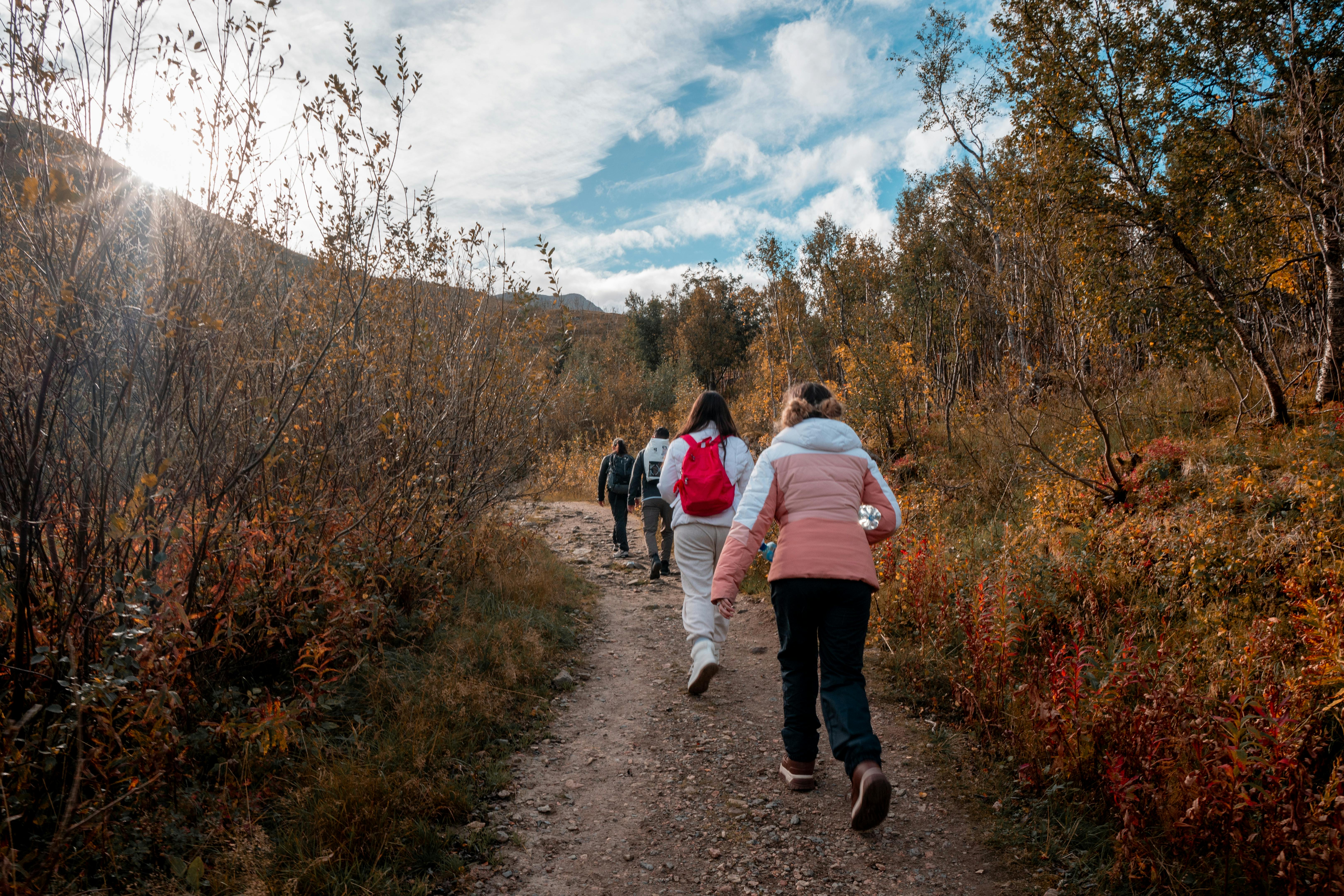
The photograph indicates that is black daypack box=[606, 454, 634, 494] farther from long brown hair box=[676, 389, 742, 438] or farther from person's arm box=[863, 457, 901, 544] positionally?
person's arm box=[863, 457, 901, 544]

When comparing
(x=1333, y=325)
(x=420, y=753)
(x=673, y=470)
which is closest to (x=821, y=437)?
(x=673, y=470)

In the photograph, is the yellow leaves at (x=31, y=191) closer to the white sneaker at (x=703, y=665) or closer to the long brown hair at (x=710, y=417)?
the long brown hair at (x=710, y=417)

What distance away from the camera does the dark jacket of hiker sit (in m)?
10.7

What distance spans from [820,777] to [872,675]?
1.73 meters

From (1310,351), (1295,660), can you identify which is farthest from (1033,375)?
(1295,660)

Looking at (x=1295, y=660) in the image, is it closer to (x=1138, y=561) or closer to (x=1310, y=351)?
(x=1138, y=561)

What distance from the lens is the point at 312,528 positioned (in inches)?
169

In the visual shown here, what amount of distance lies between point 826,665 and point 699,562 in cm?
204

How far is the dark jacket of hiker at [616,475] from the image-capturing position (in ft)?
35.0

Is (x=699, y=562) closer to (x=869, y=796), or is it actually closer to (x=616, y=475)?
(x=869, y=796)

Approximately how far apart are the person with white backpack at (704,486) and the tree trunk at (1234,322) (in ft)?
17.0

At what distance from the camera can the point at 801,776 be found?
3.58 m

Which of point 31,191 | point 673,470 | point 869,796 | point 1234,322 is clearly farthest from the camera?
point 1234,322

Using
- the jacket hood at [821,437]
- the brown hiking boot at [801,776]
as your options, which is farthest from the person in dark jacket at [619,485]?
the brown hiking boot at [801,776]
